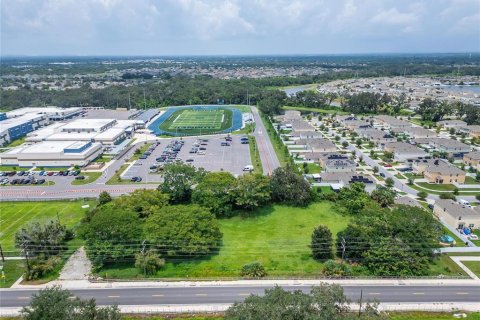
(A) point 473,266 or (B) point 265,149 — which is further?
(B) point 265,149

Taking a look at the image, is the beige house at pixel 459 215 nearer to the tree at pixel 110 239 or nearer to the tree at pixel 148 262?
the tree at pixel 148 262

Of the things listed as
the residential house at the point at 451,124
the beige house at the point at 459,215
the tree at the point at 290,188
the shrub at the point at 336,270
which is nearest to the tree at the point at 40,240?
the tree at the point at 290,188

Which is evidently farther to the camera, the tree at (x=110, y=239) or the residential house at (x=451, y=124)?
the residential house at (x=451, y=124)

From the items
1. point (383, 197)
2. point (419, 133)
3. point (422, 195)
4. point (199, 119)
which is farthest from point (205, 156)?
point (419, 133)

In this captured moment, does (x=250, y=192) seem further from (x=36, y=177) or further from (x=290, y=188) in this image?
(x=36, y=177)

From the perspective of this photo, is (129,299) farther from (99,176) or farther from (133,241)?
(99,176)

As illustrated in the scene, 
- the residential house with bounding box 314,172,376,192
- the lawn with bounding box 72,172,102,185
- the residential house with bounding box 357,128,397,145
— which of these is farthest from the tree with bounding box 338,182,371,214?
the lawn with bounding box 72,172,102,185
